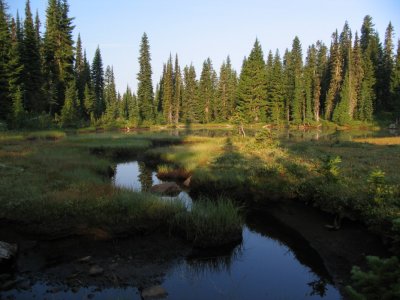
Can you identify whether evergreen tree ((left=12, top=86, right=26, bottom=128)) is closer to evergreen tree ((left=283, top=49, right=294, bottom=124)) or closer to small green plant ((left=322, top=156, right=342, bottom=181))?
small green plant ((left=322, top=156, right=342, bottom=181))

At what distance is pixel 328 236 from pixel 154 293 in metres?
5.94

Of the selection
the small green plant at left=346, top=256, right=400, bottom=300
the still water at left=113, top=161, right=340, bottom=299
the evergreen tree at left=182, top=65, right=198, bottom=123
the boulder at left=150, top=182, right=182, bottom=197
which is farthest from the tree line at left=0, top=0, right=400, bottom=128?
the small green plant at left=346, top=256, right=400, bottom=300

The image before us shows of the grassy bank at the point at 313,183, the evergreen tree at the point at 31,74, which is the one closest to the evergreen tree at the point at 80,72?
the evergreen tree at the point at 31,74

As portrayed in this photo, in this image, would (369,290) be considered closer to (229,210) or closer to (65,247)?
(229,210)

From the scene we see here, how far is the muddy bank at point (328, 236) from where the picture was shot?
912 cm

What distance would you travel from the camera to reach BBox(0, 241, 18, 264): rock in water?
28.4ft

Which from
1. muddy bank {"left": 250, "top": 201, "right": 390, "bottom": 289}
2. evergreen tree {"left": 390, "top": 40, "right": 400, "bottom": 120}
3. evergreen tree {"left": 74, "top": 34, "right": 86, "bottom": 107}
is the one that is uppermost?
evergreen tree {"left": 74, "top": 34, "right": 86, "bottom": 107}

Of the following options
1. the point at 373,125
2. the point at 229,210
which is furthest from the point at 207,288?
the point at 373,125

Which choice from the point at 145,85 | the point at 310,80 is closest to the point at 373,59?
the point at 310,80

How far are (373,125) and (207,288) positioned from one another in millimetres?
66429

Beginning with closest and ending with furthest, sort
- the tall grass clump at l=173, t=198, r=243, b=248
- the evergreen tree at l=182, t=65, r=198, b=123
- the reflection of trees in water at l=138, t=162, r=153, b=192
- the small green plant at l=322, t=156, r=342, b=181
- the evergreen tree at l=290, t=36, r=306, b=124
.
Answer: the tall grass clump at l=173, t=198, r=243, b=248, the small green plant at l=322, t=156, r=342, b=181, the reflection of trees in water at l=138, t=162, r=153, b=192, the evergreen tree at l=290, t=36, r=306, b=124, the evergreen tree at l=182, t=65, r=198, b=123

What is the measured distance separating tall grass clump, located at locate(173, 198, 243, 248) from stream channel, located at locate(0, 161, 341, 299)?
1.17 feet

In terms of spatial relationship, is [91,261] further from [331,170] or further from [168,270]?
[331,170]

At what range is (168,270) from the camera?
9.01m
